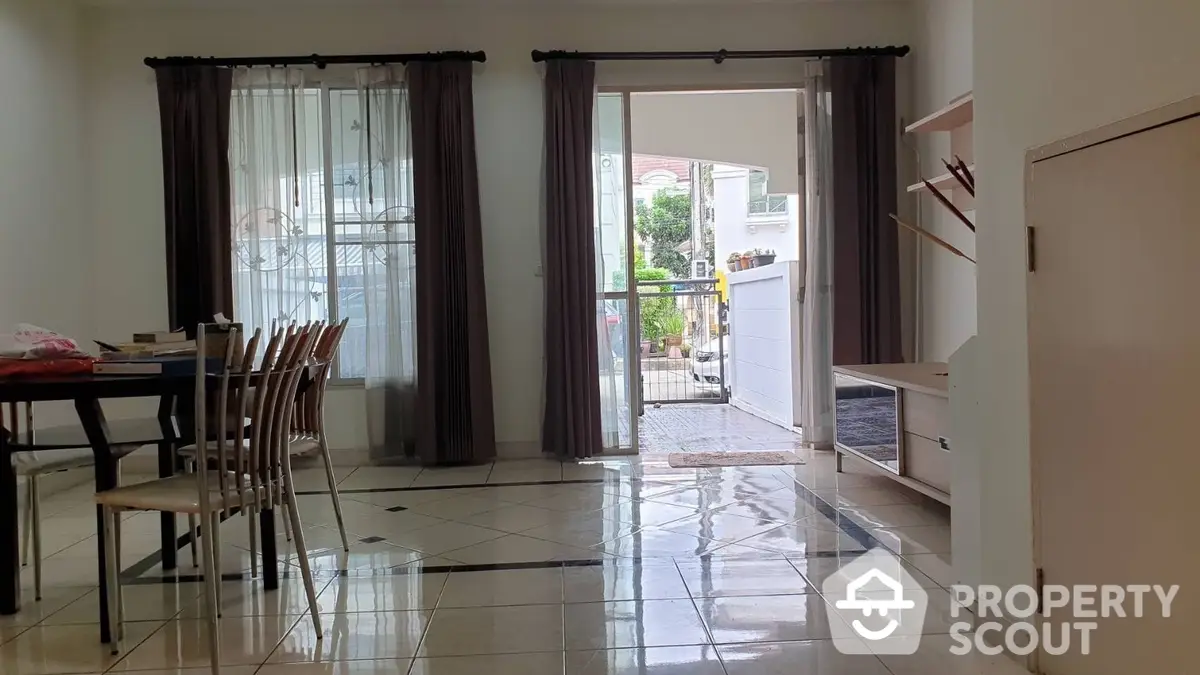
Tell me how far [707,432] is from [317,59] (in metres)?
3.58

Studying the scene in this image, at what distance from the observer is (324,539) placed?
3.20 metres

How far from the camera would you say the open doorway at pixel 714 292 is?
4828 mm

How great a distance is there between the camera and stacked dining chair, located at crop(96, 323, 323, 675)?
2.06m

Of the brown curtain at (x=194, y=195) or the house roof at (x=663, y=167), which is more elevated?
the house roof at (x=663, y=167)

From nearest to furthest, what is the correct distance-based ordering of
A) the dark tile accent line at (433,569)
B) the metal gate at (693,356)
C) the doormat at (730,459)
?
the dark tile accent line at (433,569), the doormat at (730,459), the metal gate at (693,356)

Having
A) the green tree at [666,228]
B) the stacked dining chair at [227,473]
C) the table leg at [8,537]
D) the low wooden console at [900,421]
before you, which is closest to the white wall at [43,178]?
the table leg at [8,537]

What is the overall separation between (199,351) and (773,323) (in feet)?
15.4

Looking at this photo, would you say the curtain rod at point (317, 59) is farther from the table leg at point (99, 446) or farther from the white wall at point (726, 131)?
the table leg at point (99, 446)

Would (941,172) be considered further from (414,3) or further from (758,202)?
(758,202)

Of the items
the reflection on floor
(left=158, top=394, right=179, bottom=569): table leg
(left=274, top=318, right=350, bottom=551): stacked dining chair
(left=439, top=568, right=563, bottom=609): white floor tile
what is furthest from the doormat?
(left=158, top=394, right=179, bottom=569): table leg

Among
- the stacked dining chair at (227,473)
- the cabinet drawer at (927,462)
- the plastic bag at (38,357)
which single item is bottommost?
the cabinet drawer at (927,462)

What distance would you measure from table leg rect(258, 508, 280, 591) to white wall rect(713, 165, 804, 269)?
808cm

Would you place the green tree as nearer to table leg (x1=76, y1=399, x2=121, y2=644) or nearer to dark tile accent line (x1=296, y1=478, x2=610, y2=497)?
dark tile accent line (x1=296, y1=478, x2=610, y2=497)

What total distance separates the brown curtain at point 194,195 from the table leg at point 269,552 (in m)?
2.28
